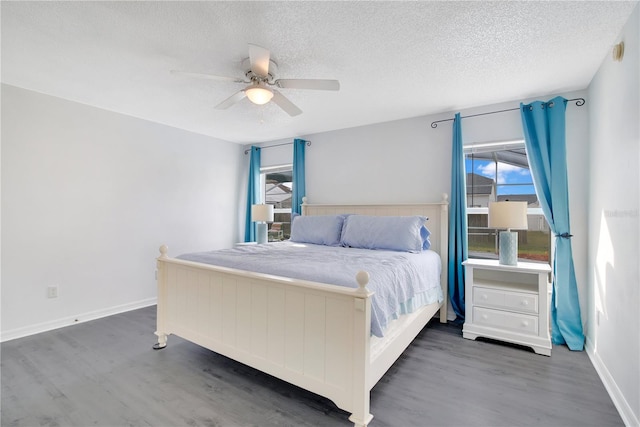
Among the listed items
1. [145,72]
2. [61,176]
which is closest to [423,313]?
[145,72]

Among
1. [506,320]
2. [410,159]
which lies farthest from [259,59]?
[506,320]

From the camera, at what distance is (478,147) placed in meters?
3.30

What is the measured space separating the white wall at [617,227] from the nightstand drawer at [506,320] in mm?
418

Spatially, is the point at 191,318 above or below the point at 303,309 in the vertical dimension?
below

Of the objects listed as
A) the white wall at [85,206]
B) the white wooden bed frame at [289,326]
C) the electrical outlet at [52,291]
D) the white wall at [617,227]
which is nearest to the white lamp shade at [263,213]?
the white wall at [85,206]

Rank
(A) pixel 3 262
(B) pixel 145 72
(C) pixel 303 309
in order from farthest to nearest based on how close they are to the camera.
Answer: (A) pixel 3 262 < (B) pixel 145 72 < (C) pixel 303 309

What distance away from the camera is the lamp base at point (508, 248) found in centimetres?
276

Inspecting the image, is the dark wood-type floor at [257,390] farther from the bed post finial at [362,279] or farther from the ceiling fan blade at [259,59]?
the ceiling fan blade at [259,59]

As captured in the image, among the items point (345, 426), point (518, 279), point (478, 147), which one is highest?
point (478, 147)

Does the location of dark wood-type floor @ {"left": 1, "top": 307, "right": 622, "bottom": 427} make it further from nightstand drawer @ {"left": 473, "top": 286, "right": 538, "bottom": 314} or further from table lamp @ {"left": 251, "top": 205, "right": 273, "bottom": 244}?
table lamp @ {"left": 251, "top": 205, "right": 273, "bottom": 244}

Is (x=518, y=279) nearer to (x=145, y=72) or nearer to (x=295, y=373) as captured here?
(x=295, y=373)

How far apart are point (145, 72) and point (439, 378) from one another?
328 cm

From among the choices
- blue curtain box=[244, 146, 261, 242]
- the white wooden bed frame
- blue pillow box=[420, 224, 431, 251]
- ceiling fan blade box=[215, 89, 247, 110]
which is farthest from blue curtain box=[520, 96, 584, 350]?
blue curtain box=[244, 146, 261, 242]

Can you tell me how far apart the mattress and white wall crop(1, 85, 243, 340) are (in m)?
1.56
